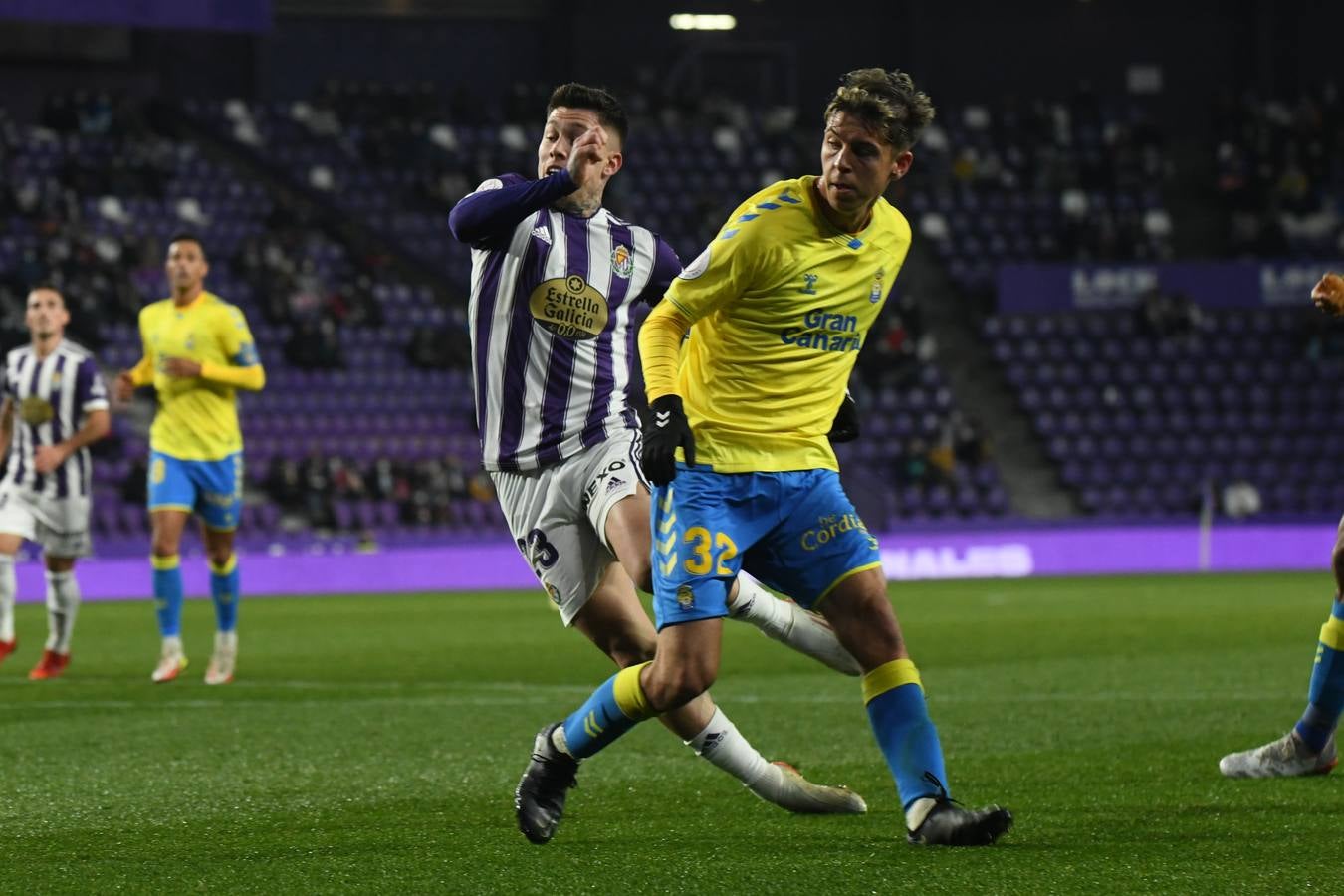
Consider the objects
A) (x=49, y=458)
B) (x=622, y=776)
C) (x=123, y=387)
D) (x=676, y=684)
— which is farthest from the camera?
(x=49, y=458)

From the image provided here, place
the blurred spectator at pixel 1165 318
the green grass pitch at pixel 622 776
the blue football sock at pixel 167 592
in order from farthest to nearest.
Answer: the blurred spectator at pixel 1165 318 < the blue football sock at pixel 167 592 < the green grass pitch at pixel 622 776

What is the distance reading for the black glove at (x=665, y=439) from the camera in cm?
453

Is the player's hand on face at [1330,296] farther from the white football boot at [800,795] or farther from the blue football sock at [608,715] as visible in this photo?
the blue football sock at [608,715]

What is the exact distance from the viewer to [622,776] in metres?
6.42

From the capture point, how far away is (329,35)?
30250 mm

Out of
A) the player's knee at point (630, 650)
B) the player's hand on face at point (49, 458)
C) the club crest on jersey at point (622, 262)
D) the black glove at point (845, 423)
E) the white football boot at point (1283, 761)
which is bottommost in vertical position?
the white football boot at point (1283, 761)

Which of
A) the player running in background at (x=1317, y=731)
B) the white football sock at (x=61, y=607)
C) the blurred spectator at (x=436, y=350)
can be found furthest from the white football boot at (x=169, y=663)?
the blurred spectator at (x=436, y=350)

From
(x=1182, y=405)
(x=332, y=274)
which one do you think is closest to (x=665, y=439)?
(x=332, y=274)

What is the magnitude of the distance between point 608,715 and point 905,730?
2.49 ft

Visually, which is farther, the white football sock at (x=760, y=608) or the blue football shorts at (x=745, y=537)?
the white football sock at (x=760, y=608)

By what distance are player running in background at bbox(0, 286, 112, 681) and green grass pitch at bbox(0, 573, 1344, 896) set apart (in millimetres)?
480

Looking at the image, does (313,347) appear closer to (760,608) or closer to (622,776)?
(622,776)

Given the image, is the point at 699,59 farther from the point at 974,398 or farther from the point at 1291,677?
the point at 1291,677

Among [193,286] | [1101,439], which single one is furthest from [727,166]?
[193,286]
